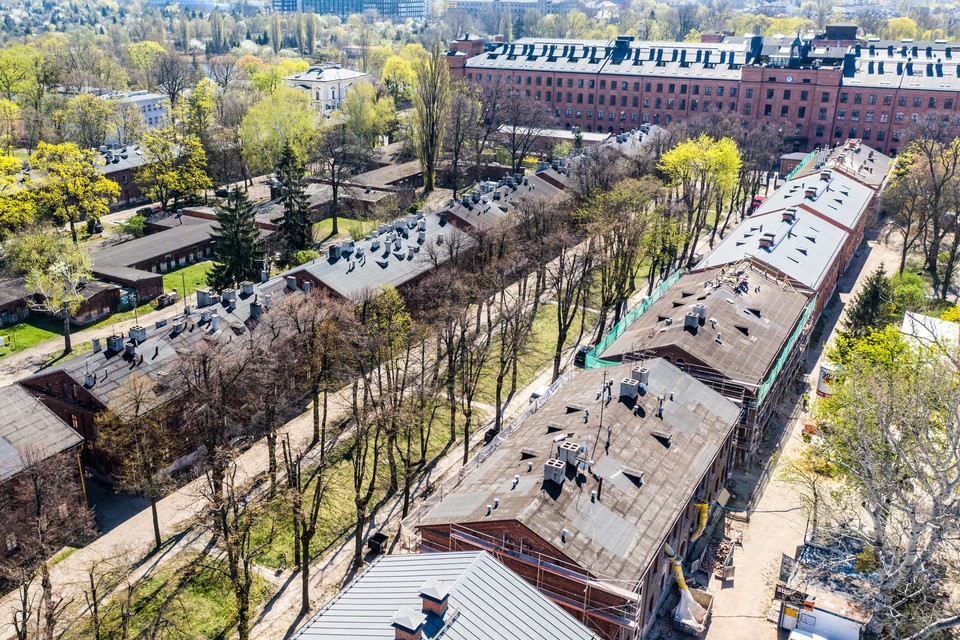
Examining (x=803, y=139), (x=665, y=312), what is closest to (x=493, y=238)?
(x=665, y=312)

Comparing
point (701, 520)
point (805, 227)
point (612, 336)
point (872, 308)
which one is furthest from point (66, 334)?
point (805, 227)


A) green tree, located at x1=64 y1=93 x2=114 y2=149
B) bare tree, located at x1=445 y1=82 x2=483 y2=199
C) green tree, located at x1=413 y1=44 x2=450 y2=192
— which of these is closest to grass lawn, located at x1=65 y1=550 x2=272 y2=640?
bare tree, located at x1=445 y1=82 x2=483 y2=199

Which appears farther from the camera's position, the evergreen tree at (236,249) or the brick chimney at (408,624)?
the evergreen tree at (236,249)

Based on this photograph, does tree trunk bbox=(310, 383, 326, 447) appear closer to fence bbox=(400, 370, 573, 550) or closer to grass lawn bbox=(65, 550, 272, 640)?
fence bbox=(400, 370, 573, 550)

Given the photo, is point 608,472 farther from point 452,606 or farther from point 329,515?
point 329,515

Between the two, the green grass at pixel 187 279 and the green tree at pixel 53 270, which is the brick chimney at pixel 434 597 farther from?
the green grass at pixel 187 279

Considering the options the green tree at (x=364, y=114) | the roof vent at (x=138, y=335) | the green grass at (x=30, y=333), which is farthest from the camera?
the green tree at (x=364, y=114)

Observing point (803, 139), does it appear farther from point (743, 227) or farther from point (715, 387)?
point (715, 387)

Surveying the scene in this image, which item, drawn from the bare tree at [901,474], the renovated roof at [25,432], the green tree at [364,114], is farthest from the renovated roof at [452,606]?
the green tree at [364,114]
